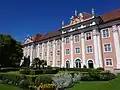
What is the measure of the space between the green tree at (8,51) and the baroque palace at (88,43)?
1159 cm

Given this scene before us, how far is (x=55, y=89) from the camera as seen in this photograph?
1543cm

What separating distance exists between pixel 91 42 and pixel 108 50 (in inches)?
199

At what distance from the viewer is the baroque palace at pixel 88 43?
1393 inches

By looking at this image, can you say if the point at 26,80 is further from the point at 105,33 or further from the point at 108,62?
the point at 105,33

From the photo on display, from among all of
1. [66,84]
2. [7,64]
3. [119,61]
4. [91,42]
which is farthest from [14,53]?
[66,84]

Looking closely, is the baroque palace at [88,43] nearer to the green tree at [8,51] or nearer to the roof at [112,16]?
the roof at [112,16]

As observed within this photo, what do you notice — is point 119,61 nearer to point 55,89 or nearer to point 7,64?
point 55,89

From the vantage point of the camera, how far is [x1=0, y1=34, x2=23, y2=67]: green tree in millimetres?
44312

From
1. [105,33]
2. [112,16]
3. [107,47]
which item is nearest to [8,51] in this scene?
[105,33]

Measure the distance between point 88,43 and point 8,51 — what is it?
23760mm

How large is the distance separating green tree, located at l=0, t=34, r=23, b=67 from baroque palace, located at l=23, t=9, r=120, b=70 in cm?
1159

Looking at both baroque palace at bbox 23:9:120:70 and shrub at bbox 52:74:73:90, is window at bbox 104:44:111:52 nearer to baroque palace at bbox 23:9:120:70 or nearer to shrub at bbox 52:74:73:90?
baroque palace at bbox 23:9:120:70

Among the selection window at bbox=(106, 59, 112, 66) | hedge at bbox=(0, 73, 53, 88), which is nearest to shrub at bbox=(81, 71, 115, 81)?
hedge at bbox=(0, 73, 53, 88)

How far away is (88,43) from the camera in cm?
4003
